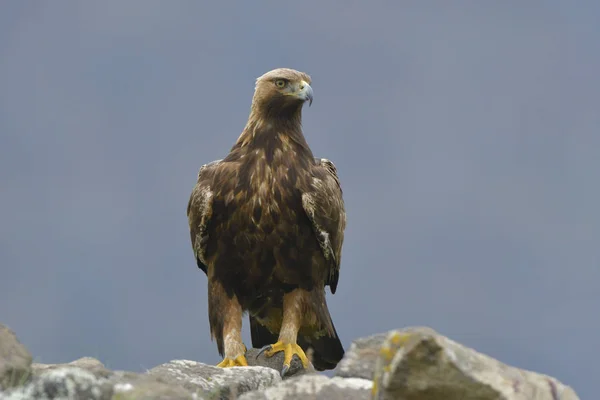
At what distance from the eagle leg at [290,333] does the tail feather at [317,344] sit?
51 cm

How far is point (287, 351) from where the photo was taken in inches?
385

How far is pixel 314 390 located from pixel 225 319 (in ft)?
14.6

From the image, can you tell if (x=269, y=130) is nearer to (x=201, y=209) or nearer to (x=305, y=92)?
(x=305, y=92)

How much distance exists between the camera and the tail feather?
10594 millimetres

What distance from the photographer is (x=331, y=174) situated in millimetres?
10531

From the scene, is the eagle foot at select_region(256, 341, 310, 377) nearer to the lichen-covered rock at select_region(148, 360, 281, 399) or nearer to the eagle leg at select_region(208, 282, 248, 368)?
the eagle leg at select_region(208, 282, 248, 368)

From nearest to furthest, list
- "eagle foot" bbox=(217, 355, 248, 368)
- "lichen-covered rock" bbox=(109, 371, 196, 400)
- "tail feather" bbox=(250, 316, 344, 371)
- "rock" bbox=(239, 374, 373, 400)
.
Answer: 1. "lichen-covered rock" bbox=(109, 371, 196, 400)
2. "rock" bbox=(239, 374, 373, 400)
3. "eagle foot" bbox=(217, 355, 248, 368)
4. "tail feather" bbox=(250, 316, 344, 371)

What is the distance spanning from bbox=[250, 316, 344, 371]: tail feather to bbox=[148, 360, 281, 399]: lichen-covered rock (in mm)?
3029

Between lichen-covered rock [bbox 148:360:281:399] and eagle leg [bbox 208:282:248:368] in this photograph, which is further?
eagle leg [bbox 208:282:248:368]

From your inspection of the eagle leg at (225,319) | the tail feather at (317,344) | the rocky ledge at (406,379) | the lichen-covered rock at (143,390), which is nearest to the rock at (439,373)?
the rocky ledge at (406,379)

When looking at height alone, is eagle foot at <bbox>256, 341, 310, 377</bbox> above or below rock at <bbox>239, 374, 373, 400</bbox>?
below

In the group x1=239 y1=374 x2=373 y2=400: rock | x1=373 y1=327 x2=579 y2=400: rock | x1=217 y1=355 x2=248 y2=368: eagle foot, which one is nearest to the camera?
x1=373 y1=327 x2=579 y2=400: rock

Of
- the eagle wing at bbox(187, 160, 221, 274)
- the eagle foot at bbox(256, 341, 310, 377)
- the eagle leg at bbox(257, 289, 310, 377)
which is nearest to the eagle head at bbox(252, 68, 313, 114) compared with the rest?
the eagle wing at bbox(187, 160, 221, 274)

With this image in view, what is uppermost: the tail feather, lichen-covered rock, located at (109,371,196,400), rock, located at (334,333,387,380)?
lichen-covered rock, located at (109,371,196,400)
